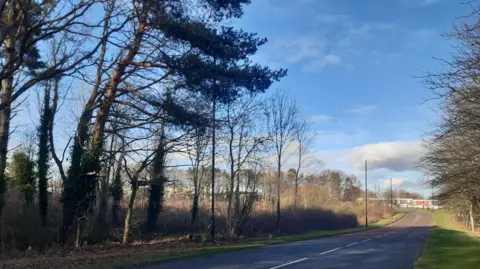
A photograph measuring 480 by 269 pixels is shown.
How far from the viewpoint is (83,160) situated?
22266mm

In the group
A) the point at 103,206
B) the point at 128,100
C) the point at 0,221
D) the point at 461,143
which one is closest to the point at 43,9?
the point at 128,100

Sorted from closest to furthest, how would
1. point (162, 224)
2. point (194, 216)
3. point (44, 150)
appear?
1. point (44, 150)
2. point (162, 224)
3. point (194, 216)

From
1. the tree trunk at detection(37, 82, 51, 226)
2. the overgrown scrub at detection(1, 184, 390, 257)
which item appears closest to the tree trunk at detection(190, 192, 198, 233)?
the overgrown scrub at detection(1, 184, 390, 257)

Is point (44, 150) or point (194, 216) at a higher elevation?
point (44, 150)

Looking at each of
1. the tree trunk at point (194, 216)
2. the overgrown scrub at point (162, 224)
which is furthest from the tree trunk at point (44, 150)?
the tree trunk at point (194, 216)

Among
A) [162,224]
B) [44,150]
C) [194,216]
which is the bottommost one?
[162,224]

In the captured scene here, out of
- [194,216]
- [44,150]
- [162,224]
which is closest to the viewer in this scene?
[44,150]

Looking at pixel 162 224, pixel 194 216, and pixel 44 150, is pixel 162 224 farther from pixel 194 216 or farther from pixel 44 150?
pixel 44 150

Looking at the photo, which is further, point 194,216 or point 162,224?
point 194,216

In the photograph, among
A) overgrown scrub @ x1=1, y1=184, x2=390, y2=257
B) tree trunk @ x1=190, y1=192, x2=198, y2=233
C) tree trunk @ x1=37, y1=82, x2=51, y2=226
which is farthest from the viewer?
tree trunk @ x1=190, y1=192, x2=198, y2=233

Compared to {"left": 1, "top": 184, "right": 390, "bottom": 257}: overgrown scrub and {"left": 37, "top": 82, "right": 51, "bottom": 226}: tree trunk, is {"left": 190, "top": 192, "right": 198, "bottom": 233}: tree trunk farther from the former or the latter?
{"left": 37, "top": 82, "right": 51, "bottom": 226}: tree trunk

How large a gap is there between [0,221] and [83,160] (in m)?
8.78

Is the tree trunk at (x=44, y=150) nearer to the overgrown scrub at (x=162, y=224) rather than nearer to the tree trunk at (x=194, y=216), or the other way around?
the overgrown scrub at (x=162, y=224)

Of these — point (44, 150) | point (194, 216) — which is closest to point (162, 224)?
point (194, 216)
